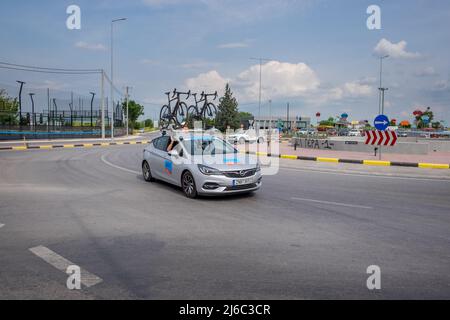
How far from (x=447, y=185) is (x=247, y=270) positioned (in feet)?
31.3

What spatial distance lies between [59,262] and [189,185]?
→ 4369mm

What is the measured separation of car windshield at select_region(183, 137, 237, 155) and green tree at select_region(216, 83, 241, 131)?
149ft

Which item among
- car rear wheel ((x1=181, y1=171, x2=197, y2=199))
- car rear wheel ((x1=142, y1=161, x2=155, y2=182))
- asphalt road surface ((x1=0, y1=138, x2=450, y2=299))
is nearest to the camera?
asphalt road surface ((x1=0, y1=138, x2=450, y2=299))

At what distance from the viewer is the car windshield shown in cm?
927

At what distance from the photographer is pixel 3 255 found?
15.8 ft

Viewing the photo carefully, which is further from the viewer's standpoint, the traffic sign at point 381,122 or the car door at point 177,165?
the traffic sign at point 381,122

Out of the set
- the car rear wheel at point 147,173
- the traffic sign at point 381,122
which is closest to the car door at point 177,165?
the car rear wheel at point 147,173

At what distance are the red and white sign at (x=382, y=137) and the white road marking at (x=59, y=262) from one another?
54.8 feet

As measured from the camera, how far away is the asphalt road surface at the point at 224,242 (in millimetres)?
3895

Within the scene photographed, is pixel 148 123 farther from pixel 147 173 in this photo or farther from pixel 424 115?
pixel 147 173

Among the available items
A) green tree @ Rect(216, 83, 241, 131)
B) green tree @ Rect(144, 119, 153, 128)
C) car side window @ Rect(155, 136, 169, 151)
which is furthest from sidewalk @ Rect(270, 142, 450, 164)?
green tree @ Rect(144, 119, 153, 128)

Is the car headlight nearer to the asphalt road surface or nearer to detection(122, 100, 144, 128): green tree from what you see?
the asphalt road surface

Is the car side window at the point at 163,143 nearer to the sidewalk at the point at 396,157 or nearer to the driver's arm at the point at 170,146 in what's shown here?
the driver's arm at the point at 170,146

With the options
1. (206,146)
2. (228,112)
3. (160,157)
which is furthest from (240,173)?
(228,112)
